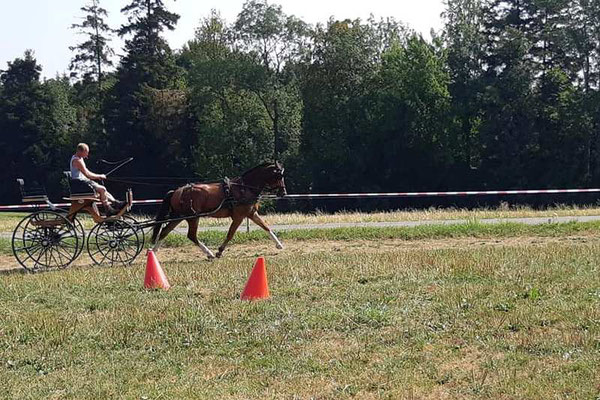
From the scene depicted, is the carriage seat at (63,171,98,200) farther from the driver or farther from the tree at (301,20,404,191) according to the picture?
the tree at (301,20,404,191)

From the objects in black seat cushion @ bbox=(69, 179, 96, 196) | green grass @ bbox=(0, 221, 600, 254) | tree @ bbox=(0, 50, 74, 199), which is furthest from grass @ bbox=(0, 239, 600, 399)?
tree @ bbox=(0, 50, 74, 199)

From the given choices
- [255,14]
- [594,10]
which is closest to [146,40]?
[255,14]

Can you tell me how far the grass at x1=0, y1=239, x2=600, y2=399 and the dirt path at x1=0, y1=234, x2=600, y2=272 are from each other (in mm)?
3493

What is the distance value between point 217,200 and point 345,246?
336 cm

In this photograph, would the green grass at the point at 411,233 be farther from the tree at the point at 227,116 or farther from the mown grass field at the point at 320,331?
the tree at the point at 227,116

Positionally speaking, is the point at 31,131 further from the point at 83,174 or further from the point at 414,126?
the point at 83,174

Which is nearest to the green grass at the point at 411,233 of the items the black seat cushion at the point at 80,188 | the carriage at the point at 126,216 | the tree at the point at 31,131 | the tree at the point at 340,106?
the carriage at the point at 126,216

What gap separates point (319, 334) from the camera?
24.1ft

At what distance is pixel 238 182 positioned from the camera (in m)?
14.1

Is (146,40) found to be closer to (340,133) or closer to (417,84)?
(340,133)

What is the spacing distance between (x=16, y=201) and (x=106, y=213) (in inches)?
1916

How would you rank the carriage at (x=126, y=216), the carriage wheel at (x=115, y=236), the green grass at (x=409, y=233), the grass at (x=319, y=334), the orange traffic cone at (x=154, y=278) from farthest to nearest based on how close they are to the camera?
the green grass at (x=409, y=233), the carriage wheel at (x=115, y=236), the carriage at (x=126, y=216), the orange traffic cone at (x=154, y=278), the grass at (x=319, y=334)

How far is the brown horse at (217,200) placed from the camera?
45.0 feet

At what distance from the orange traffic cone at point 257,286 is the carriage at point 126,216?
452cm
